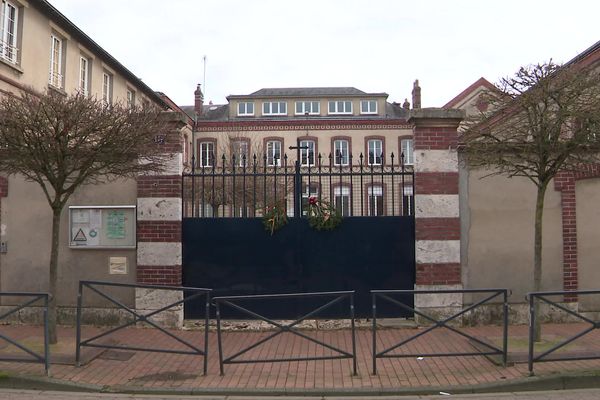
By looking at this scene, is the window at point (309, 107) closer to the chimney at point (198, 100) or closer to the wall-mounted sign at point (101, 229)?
the chimney at point (198, 100)

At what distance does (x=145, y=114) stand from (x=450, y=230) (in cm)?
495

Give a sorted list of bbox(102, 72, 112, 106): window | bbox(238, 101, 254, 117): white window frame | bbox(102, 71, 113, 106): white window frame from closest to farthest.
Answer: bbox(102, 72, 112, 106): window, bbox(102, 71, 113, 106): white window frame, bbox(238, 101, 254, 117): white window frame

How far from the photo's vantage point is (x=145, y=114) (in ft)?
21.9

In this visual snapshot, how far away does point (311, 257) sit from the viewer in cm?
828

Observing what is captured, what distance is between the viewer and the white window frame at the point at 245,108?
41.9 metres

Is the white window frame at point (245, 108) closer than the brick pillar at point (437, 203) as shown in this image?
No

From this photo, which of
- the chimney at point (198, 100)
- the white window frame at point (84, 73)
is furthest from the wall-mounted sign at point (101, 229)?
the chimney at point (198, 100)

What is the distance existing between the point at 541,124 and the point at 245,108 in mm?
37183

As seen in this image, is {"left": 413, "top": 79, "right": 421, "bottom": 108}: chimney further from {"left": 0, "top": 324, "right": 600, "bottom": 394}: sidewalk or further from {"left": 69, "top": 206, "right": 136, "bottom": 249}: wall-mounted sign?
{"left": 69, "top": 206, "right": 136, "bottom": 249}: wall-mounted sign

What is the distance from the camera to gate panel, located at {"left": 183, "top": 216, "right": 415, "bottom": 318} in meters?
8.27

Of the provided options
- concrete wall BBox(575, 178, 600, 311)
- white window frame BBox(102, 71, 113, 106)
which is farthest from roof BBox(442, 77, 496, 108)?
concrete wall BBox(575, 178, 600, 311)

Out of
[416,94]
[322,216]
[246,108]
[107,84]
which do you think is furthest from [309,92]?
[322,216]

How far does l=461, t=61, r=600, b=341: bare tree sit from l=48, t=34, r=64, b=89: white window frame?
711 inches

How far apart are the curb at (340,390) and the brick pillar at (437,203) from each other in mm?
2520
